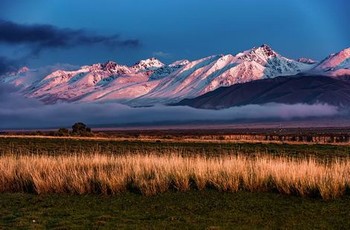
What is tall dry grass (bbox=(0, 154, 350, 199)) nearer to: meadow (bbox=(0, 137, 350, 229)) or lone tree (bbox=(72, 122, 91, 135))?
meadow (bbox=(0, 137, 350, 229))

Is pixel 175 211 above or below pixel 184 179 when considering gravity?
below

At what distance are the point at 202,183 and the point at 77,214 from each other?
5.11 metres

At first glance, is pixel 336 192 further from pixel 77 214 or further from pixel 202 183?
pixel 77 214

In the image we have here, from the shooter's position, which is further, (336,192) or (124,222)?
(336,192)

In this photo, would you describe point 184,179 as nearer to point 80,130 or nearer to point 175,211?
point 175,211

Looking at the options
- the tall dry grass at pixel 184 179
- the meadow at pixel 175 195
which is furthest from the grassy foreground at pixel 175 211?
the tall dry grass at pixel 184 179

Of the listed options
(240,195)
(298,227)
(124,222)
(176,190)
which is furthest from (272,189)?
(124,222)

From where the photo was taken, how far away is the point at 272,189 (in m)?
19.3

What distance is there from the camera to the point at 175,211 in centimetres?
1641

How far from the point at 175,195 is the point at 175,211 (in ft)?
7.55

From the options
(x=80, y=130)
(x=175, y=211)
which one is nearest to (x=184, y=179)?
(x=175, y=211)

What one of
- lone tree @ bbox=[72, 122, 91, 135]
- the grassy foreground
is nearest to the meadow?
the grassy foreground

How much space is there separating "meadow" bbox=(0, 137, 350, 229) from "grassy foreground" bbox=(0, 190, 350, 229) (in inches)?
1.1

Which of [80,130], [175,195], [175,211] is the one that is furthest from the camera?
[80,130]
